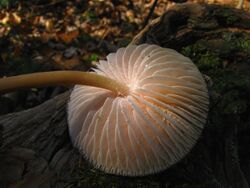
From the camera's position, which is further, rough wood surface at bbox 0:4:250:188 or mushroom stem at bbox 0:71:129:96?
rough wood surface at bbox 0:4:250:188

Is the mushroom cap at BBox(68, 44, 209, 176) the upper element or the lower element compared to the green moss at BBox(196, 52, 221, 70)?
→ upper

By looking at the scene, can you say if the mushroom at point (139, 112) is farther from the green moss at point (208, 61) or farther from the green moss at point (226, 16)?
the green moss at point (226, 16)

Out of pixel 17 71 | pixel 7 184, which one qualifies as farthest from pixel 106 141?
pixel 17 71

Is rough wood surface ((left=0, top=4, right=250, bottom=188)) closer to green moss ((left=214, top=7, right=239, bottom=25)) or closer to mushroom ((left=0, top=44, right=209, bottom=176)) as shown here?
green moss ((left=214, top=7, right=239, bottom=25))

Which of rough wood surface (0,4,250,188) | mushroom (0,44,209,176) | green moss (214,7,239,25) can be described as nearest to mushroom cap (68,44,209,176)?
mushroom (0,44,209,176)

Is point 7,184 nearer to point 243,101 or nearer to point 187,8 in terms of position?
point 243,101
